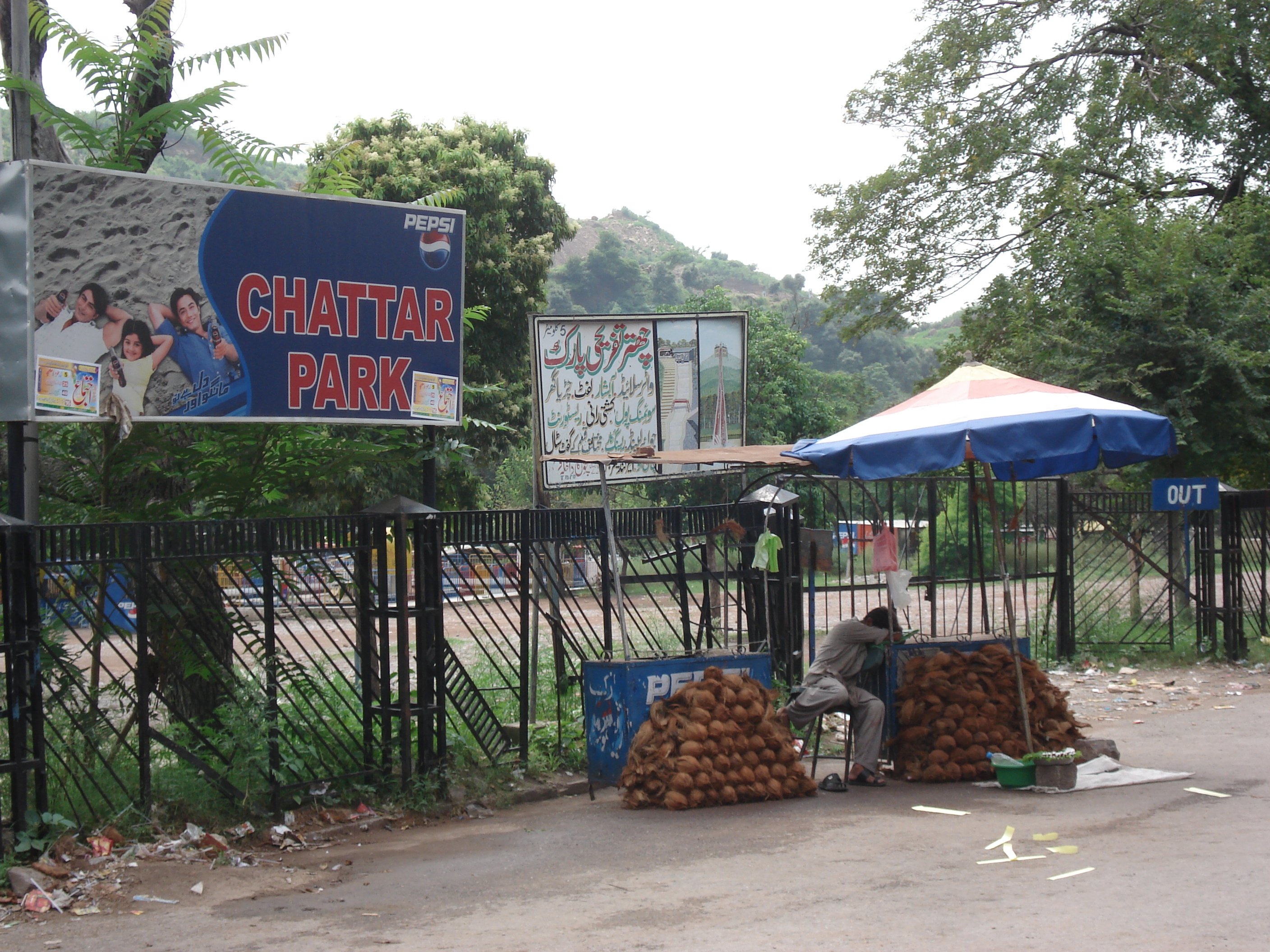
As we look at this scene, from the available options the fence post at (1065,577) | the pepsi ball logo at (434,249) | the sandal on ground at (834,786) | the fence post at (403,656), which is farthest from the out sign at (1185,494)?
the fence post at (403,656)

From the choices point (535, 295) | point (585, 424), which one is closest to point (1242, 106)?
point (535, 295)

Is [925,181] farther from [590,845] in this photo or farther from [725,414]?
[590,845]

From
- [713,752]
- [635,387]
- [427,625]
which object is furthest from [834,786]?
[635,387]

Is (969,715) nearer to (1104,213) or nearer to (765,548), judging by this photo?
(765,548)

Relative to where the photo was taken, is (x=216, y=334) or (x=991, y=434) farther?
(x=991, y=434)

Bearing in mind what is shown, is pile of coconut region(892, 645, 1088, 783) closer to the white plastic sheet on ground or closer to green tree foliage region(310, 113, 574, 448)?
the white plastic sheet on ground

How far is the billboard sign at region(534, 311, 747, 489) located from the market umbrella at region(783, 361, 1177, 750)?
2.87 metres

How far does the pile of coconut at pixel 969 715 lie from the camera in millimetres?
8359

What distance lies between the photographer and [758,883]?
586 cm

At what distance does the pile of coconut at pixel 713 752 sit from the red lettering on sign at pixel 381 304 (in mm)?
3306

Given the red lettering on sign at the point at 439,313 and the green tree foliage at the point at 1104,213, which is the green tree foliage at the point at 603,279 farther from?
the red lettering on sign at the point at 439,313

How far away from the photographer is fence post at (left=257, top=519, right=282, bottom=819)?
7.02m

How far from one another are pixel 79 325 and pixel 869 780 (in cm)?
618

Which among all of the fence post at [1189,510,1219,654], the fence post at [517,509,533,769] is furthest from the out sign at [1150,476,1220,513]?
the fence post at [517,509,533,769]
